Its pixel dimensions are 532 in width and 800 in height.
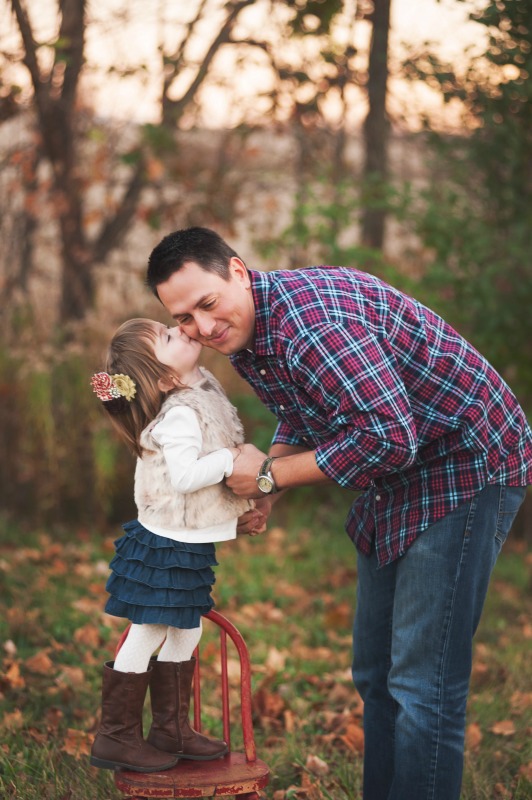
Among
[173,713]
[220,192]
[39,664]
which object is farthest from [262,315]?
[220,192]

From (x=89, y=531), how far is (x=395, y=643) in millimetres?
4858

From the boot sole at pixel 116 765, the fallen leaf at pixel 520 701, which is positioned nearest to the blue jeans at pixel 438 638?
the boot sole at pixel 116 765

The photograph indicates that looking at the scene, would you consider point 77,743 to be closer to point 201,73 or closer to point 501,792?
point 501,792

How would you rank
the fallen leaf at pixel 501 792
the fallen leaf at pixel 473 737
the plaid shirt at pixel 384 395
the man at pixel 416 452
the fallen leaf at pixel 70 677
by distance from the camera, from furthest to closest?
the fallen leaf at pixel 70 677, the fallen leaf at pixel 473 737, the fallen leaf at pixel 501 792, the man at pixel 416 452, the plaid shirt at pixel 384 395

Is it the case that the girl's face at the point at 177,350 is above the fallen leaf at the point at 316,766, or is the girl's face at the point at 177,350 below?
above

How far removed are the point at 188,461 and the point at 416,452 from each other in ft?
2.16

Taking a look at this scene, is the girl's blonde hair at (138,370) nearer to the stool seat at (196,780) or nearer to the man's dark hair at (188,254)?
the man's dark hair at (188,254)

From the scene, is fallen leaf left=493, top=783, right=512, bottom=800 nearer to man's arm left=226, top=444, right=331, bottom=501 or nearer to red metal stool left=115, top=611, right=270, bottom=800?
red metal stool left=115, top=611, right=270, bottom=800

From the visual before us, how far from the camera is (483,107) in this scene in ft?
20.1

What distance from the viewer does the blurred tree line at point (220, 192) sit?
658cm

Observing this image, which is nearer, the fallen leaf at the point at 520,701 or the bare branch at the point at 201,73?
the fallen leaf at the point at 520,701

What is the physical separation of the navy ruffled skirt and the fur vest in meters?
0.07

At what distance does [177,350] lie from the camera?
2934 mm

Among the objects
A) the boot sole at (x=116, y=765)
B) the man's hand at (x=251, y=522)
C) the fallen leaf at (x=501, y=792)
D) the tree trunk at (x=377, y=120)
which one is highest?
the tree trunk at (x=377, y=120)
